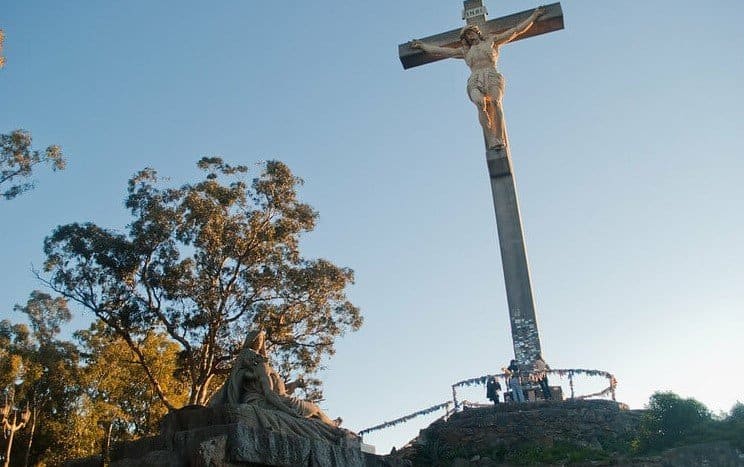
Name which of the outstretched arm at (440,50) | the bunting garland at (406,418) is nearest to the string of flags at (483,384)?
the bunting garland at (406,418)

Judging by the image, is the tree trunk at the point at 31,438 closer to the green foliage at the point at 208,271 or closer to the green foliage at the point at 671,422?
the green foliage at the point at 208,271

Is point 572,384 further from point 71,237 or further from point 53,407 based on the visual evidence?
point 53,407

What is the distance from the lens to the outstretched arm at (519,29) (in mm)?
17084

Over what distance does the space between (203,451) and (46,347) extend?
57.1ft

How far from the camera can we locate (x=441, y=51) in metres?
17.6

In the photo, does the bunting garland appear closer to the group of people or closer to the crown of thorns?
the group of people

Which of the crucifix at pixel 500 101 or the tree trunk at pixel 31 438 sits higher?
the crucifix at pixel 500 101

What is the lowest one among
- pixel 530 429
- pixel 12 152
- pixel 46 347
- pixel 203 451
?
pixel 203 451

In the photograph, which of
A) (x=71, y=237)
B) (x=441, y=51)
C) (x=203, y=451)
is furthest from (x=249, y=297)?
(x=203, y=451)

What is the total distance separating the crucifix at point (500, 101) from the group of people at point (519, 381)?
0.23 metres

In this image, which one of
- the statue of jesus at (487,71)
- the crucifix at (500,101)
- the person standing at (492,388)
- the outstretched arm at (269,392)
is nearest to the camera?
the outstretched arm at (269,392)

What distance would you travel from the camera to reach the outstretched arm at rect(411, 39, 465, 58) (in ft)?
57.3

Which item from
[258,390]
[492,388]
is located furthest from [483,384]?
[258,390]

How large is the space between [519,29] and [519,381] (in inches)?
318
